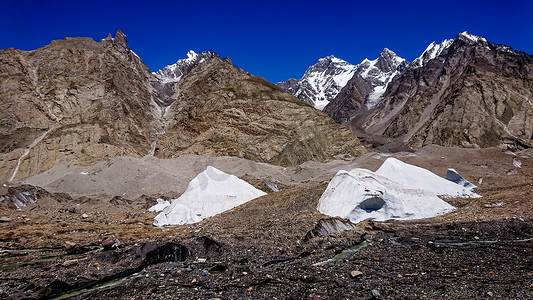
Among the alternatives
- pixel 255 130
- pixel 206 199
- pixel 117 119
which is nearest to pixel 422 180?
pixel 206 199

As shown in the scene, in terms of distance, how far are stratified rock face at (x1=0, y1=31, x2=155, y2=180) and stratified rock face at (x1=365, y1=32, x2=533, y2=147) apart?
74780 mm

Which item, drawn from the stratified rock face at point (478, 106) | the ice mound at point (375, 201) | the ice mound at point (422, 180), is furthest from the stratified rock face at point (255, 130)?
the ice mound at point (375, 201)

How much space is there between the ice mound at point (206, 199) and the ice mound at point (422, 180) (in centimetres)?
1221

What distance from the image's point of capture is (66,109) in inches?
2552

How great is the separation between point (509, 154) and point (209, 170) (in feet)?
162

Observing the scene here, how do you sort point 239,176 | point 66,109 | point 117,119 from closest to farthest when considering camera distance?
point 239,176, point 66,109, point 117,119

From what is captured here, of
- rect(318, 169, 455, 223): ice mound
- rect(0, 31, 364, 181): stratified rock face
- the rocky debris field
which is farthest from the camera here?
rect(0, 31, 364, 181): stratified rock face

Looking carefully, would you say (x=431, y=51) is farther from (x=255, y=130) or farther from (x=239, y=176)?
(x=239, y=176)

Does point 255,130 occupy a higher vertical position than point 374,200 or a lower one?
higher

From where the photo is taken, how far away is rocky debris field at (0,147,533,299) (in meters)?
8.70

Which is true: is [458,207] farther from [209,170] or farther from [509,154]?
[509,154]

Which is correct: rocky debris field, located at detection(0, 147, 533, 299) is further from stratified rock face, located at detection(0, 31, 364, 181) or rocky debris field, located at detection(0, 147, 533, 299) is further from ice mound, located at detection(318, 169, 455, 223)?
stratified rock face, located at detection(0, 31, 364, 181)

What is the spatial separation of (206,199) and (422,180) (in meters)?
17.9

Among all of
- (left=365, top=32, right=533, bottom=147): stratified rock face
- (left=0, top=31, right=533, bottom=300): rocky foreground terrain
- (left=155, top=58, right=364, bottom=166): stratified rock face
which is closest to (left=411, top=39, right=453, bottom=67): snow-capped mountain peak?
(left=0, top=31, right=533, bottom=300): rocky foreground terrain
